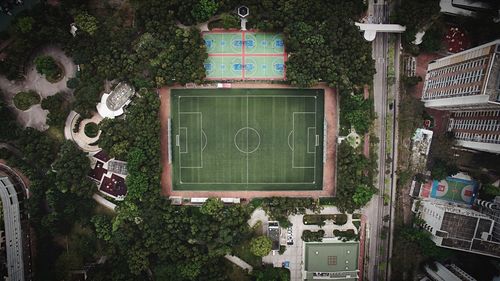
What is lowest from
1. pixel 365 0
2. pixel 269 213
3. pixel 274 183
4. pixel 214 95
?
pixel 269 213

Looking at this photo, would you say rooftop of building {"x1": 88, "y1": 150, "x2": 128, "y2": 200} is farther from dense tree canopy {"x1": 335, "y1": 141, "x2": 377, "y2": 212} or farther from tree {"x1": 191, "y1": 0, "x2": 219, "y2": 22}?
dense tree canopy {"x1": 335, "y1": 141, "x2": 377, "y2": 212}

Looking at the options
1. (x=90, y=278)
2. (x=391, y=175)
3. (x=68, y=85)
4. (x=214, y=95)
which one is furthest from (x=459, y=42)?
(x=90, y=278)

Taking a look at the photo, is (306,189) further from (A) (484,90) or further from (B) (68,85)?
(B) (68,85)

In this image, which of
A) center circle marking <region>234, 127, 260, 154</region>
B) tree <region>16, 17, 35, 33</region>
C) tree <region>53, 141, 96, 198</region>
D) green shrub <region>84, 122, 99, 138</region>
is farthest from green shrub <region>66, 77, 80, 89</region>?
center circle marking <region>234, 127, 260, 154</region>

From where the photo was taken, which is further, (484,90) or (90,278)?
(90,278)

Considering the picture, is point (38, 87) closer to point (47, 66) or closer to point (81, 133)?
point (47, 66)

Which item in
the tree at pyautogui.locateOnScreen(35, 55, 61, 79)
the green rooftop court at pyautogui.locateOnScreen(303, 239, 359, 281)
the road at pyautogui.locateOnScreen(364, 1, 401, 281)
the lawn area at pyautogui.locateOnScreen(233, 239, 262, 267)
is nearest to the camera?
the tree at pyautogui.locateOnScreen(35, 55, 61, 79)

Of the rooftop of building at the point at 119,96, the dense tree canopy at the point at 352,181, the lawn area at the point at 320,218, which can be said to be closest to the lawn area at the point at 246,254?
the lawn area at the point at 320,218
